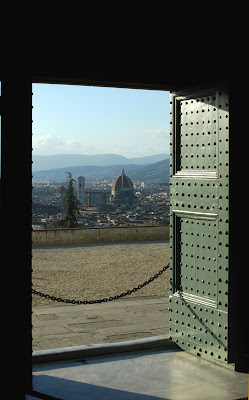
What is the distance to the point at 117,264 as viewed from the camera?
472 inches

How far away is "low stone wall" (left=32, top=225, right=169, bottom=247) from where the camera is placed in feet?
48.4

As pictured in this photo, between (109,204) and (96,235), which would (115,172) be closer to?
(109,204)

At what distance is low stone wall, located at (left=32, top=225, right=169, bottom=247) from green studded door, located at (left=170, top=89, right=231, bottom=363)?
9135 millimetres

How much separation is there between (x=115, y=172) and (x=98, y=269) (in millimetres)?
66923

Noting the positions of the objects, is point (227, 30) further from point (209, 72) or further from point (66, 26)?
point (66, 26)

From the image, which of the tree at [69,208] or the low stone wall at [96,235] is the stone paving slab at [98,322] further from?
the tree at [69,208]

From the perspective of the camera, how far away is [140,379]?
4.93 metres

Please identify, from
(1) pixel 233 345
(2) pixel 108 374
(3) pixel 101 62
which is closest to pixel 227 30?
(3) pixel 101 62

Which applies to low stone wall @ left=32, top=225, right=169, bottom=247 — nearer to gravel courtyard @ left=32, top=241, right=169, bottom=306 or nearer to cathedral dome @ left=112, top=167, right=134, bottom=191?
gravel courtyard @ left=32, top=241, right=169, bottom=306

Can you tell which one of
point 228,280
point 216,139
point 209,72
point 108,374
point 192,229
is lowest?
point 108,374

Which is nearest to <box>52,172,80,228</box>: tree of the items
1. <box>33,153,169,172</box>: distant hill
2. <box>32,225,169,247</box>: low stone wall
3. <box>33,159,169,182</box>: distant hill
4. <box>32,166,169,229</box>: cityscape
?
<box>32,166,169,229</box>: cityscape

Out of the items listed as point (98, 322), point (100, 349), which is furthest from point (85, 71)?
point (98, 322)

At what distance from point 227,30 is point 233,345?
9.14 ft

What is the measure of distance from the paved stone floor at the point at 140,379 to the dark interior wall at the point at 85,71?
39 cm
